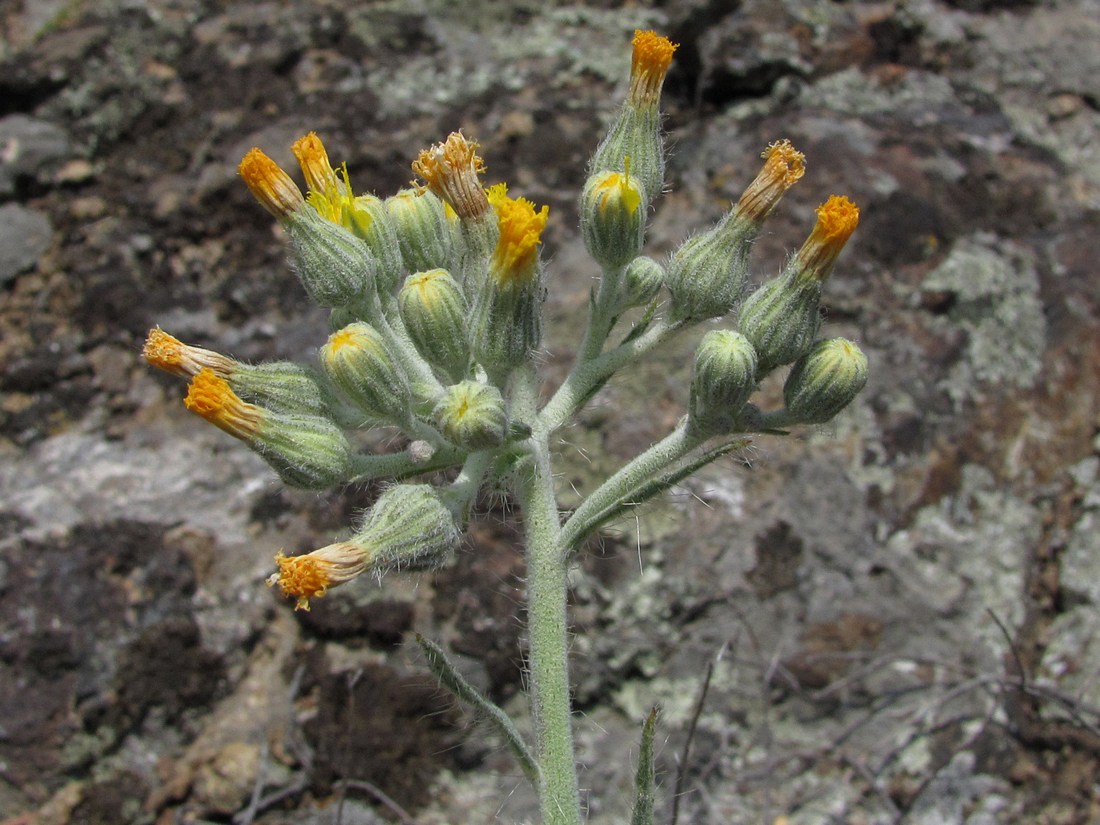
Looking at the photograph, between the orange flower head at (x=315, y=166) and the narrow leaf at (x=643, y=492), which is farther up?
the orange flower head at (x=315, y=166)

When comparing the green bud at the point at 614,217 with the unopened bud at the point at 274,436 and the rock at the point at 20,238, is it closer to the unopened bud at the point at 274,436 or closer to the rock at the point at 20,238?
the unopened bud at the point at 274,436

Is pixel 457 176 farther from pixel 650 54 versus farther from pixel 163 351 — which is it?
pixel 163 351

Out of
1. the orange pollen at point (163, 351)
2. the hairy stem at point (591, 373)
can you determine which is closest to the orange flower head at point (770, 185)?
the hairy stem at point (591, 373)

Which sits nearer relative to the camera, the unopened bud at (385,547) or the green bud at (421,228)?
the unopened bud at (385,547)

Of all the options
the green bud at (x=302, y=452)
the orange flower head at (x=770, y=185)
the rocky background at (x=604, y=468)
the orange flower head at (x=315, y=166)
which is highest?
the orange flower head at (x=315, y=166)

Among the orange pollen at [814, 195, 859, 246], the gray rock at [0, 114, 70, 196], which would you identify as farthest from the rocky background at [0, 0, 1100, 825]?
the orange pollen at [814, 195, 859, 246]

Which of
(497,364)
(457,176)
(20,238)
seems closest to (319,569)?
(497,364)
